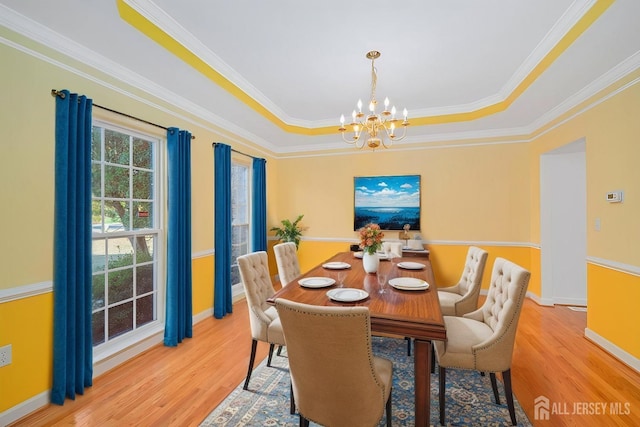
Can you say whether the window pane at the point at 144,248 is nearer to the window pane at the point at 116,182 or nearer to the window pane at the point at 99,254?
the window pane at the point at 99,254

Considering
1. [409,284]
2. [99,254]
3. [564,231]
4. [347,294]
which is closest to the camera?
[347,294]

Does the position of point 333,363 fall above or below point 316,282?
below

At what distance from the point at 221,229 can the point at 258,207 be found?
1.16m

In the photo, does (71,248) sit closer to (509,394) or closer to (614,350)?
(509,394)

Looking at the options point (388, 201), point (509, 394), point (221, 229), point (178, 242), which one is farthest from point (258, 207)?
point (509, 394)

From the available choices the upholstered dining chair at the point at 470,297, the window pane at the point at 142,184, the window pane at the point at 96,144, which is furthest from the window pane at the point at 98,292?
the upholstered dining chair at the point at 470,297

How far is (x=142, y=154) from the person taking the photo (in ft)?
9.76

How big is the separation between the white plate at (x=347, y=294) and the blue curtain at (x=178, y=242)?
1.92m

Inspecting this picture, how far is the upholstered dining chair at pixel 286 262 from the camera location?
2.86 meters

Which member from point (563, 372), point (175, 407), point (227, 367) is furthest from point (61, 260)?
point (563, 372)

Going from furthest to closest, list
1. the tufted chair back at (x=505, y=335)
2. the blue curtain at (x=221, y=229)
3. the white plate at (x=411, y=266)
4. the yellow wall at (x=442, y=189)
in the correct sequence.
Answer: the yellow wall at (x=442, y=189) < the blue curtain at (x=221, y=229) < the white plate at (x=411, y=266) < the tufted chair back at (x=505, y=335)

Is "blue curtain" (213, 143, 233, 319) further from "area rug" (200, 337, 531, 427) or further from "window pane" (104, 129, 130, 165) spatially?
"area rug" (200, 337, 531, 427)

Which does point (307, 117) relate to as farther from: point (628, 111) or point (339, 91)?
point (628, 111)

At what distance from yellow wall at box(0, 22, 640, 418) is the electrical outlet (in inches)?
1.4
